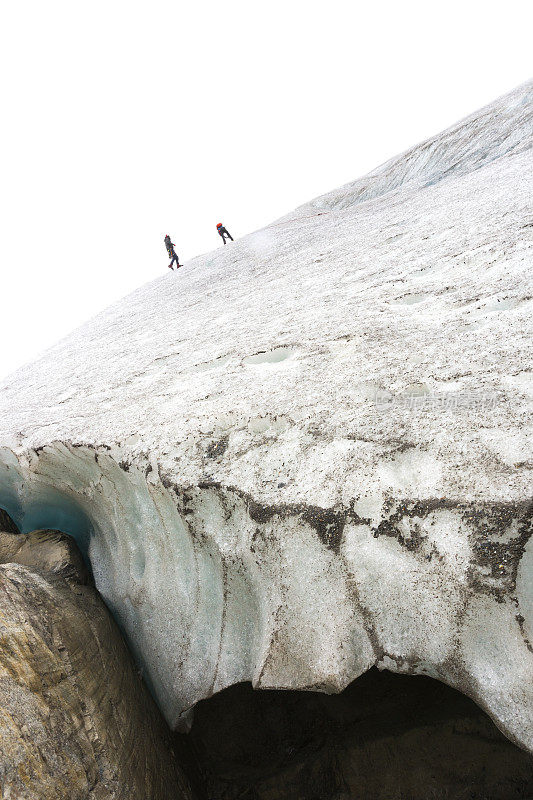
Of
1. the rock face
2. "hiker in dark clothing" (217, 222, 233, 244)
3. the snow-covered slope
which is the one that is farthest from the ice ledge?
"hiker in dark clothing" (217, 222, 233, 244)

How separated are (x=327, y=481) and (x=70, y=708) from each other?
126cm

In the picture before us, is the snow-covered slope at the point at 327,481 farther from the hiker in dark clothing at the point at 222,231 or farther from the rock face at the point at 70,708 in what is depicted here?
the hiker in dark clothing at the point at 222,231

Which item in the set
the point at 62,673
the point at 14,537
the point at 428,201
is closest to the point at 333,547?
the point at 62,673

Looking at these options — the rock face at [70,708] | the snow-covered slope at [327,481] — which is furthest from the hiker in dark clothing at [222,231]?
the rock face at [70,708]

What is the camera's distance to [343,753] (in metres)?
2.42

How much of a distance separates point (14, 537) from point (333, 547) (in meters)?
2.38

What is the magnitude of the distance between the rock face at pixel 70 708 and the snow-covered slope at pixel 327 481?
0.21 metres

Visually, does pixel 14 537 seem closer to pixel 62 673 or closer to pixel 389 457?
pixel 62 673

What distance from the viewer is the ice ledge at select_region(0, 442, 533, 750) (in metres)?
1.28

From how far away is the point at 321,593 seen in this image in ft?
5.03

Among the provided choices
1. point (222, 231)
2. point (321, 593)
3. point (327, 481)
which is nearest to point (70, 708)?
point (321, 593)

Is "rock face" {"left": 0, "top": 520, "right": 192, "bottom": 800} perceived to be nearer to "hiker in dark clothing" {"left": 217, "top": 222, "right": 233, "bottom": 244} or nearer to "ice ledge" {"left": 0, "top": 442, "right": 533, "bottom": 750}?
"ice ledge" {"left": 0, "top": 442, "right": 533, "bottom": 750}

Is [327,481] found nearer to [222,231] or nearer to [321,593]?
[321,593]

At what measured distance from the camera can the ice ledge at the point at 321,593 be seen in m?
1.28
